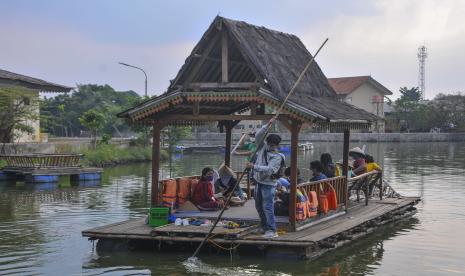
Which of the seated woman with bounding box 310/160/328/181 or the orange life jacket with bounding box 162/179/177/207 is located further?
the seated woman with bounding box 310/160/328/181

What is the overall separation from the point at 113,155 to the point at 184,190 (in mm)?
27960

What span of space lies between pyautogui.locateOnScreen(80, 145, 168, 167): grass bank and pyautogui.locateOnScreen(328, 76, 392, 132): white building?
50.5 m

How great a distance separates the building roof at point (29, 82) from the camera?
36.5m

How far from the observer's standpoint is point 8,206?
21562 mm

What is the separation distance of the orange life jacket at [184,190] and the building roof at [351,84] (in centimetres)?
7810

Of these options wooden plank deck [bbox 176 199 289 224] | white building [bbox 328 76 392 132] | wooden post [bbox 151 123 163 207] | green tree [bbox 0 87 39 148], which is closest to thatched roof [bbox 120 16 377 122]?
wooden post [bbox 151 123 163 207]

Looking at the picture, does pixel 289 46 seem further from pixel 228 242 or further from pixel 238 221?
pixel 228 242

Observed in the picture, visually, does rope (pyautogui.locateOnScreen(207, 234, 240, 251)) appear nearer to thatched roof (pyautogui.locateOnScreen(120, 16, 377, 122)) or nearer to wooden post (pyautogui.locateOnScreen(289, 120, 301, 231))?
wooden post (pyautogui.locateOnScreen(289, 120, 301, 231))

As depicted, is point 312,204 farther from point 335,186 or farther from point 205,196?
point 205,196

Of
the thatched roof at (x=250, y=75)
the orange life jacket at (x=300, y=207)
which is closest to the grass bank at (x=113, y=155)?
the thatched roof at (x=250, y=75)

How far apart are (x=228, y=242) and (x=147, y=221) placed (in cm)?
255

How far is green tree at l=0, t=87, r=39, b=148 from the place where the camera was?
3294 cm

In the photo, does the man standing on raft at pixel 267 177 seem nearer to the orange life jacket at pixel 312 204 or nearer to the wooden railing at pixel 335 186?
the wooden railing at pixel 335 186

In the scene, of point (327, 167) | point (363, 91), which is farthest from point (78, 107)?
point (327, 167)
